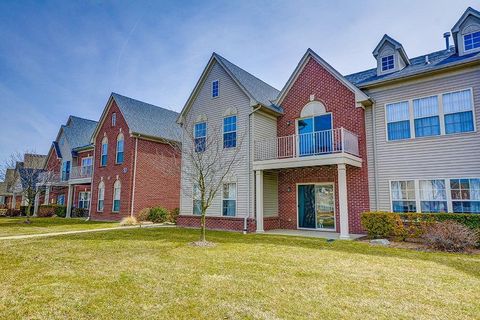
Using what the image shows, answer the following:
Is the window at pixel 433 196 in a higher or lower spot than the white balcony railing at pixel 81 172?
lower

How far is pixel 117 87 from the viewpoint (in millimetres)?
25281

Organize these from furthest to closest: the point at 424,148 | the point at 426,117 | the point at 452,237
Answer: the point at 426,117, the point at 424,148, the point at 452,237

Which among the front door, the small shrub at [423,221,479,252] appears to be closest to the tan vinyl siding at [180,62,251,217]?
the front door

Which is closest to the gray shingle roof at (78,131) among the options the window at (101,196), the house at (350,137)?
the window at (101,196)

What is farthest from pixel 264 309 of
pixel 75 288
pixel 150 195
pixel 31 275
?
pixel 150 195

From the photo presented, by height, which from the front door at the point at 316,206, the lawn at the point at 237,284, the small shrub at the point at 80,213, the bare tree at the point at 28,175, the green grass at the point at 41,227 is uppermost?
the bare tree at the point at 28,175

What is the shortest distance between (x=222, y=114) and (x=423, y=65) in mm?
10148

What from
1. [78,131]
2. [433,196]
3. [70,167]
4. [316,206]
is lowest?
[316,206]

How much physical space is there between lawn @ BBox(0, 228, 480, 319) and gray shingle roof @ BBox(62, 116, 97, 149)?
2426cm

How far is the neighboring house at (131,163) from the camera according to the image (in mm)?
22109

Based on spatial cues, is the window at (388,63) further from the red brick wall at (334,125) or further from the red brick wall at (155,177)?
the red brick wall at (155,177)

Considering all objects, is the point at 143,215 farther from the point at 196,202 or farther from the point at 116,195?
the point at 196,202

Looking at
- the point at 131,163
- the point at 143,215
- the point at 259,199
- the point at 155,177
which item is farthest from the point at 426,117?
the point at 131,163

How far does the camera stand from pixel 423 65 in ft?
44.2
